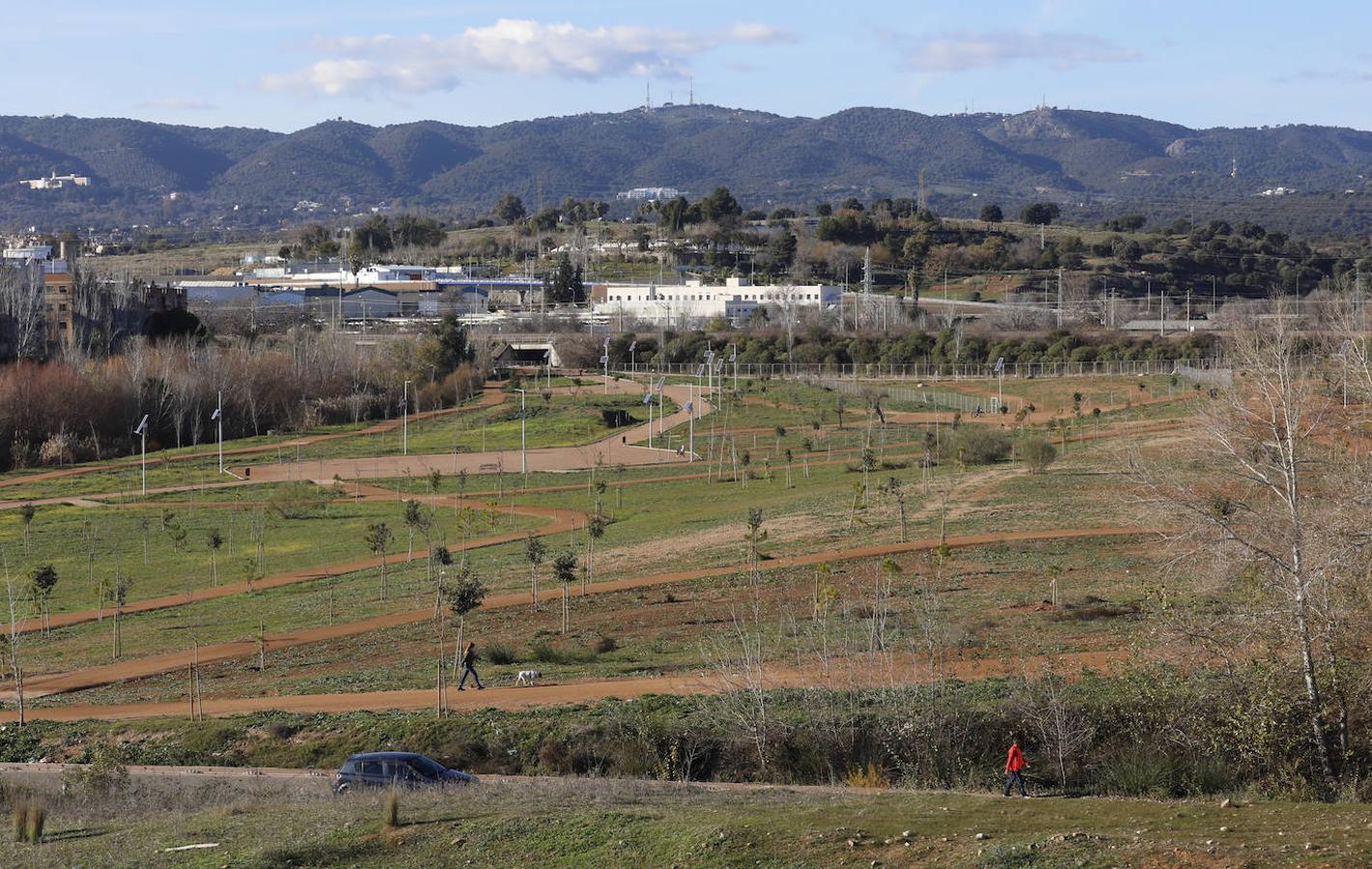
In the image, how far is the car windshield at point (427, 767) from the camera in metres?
22.1

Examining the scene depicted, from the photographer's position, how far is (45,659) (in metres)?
35.4

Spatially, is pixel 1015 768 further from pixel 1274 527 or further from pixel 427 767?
pixel 427 767

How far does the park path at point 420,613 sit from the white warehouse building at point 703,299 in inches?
4053

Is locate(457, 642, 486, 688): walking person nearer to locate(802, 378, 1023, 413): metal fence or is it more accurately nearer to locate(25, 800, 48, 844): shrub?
locate(25, 800, 48, 844): shrub

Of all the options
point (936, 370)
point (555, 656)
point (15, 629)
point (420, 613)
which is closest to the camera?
point (555, 656)

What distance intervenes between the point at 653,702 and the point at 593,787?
12.8 feet

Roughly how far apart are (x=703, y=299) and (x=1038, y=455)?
101183 mm

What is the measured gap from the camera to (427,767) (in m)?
22.2

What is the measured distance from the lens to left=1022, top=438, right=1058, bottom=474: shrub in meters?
56.5

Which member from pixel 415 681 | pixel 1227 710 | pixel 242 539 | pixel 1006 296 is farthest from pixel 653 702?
pixel 1006 296

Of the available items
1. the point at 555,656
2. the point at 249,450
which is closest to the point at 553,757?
the point at 555,656

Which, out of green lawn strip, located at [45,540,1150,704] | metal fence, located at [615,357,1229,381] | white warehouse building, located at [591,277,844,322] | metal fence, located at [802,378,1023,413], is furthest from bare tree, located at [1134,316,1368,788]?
white warehouse building, located at [591,277,844,322]

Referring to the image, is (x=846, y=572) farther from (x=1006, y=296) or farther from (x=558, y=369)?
(x=1006, y=296)

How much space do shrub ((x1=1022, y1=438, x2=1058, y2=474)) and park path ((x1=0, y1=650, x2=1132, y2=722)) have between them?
2962 centimetres
